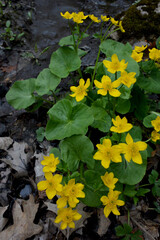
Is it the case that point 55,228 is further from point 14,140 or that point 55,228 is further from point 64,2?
point 64,2

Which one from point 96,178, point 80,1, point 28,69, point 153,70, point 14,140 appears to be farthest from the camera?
point 80,1

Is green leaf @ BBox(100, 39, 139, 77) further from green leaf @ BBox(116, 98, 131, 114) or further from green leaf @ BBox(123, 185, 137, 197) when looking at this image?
green leaf @ BBox(123, 185, 137, 197)

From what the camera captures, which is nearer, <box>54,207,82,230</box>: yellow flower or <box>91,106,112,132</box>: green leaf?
<box>54,207,82,230</box>: yellow flower

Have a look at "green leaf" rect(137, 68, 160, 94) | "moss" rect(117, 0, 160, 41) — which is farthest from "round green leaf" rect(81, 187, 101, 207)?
"moss" rect(117, 0, 160, 41)

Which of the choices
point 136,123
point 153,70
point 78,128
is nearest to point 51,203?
point 78,128

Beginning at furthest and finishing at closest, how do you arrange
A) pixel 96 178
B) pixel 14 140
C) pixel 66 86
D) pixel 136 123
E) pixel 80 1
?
pixel 80 1, pixel 66 86, pixel 14 140, pixel 136 123, pixel 96 178

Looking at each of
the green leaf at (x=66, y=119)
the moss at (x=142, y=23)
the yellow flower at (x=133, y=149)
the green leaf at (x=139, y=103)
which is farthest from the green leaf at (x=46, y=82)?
the moss at (x=142, y=23)

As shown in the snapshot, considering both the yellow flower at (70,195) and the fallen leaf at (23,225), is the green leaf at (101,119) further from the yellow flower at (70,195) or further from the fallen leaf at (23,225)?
the fallen leaf at (23,225)
